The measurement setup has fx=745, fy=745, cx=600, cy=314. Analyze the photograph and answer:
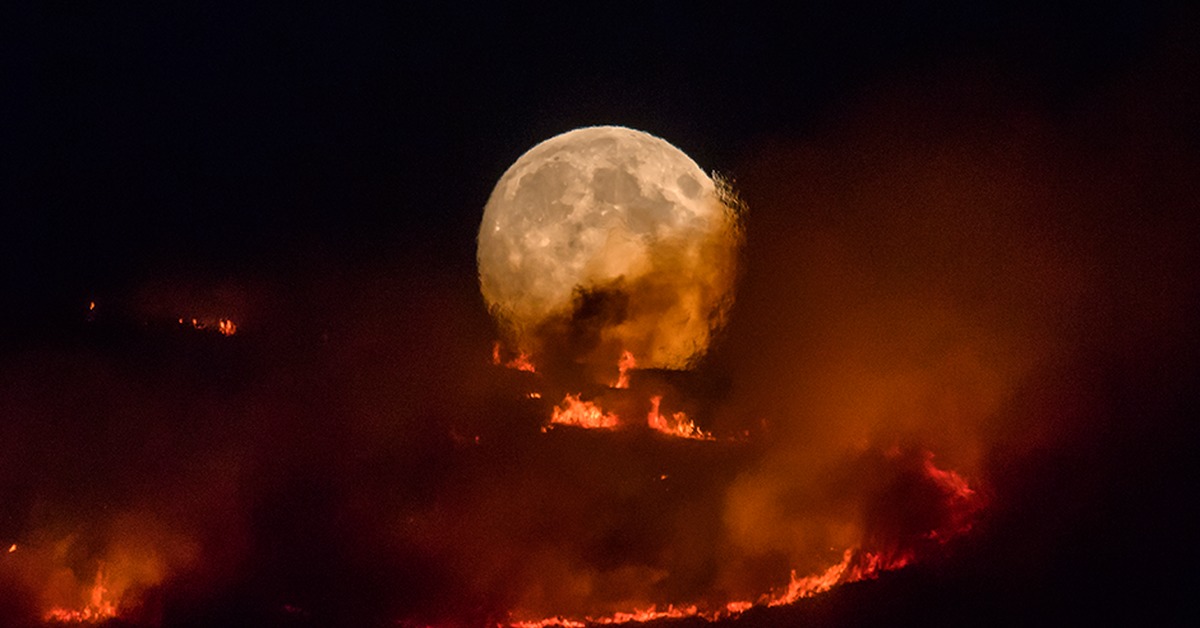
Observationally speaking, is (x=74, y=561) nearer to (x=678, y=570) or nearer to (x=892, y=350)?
(x=678, y=570)

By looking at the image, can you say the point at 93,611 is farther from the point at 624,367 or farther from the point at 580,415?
the point at 624,367

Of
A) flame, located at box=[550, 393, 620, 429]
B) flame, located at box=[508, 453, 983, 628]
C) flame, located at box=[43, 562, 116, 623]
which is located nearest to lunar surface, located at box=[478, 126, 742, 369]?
flame, located at box=[550, 393, 620, 429]

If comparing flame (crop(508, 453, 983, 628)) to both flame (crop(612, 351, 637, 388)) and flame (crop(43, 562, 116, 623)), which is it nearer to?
flame (crop(612, 351, 637, 388))

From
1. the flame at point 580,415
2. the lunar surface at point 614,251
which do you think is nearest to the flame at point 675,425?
the flame at point 580,415

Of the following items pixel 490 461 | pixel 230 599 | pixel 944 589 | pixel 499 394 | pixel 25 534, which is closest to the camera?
pixel 944 589

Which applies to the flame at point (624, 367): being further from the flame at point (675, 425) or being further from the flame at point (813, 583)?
the flame at point (813, 583)

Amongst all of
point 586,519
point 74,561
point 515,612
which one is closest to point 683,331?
point 586,519
